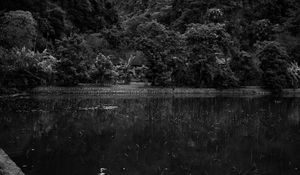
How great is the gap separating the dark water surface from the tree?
1489 centimetres

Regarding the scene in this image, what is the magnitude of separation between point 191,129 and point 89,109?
26.6ft

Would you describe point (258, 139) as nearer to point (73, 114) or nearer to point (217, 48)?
point (73, 114)

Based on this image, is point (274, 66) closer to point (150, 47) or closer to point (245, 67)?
point (245, 67)

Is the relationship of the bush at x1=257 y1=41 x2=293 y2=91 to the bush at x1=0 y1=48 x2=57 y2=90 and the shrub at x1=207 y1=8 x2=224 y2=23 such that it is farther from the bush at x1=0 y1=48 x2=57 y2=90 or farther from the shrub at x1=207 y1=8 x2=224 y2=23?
the bush at x1=0 y1=48 x2=57 y2=90

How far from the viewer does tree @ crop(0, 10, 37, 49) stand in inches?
1356

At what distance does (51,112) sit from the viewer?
2044 cm

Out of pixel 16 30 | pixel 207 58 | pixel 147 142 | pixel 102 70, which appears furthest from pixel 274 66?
pixel 147 142

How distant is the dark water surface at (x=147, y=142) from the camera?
10133 mm

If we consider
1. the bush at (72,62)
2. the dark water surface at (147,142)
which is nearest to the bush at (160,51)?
the bush at (72,62)

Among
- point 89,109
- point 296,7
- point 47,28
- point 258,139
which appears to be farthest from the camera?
point 296,7

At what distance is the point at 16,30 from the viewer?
114 feet

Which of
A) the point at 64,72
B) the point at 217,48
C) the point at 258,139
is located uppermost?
the point at 217,48

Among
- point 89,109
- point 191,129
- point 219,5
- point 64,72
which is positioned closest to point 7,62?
point 64,72

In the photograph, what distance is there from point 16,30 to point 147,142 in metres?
25.5
